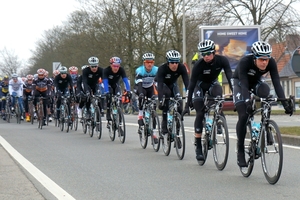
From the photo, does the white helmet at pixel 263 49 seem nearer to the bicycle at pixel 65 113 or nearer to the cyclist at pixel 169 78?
the cyclist at pixel 169 78

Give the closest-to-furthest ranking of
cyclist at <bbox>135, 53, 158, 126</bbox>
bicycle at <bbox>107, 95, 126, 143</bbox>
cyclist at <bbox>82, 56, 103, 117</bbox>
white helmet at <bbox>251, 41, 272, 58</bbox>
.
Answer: white helmet at <bbox>251, 41, 272, 58</bbox> < cyclist at <bbox>135, 53, 158, 126</bbox> < bicycle at <bbox>107, 95, 126, 143</bbox> < cyclist at <bbox>82, 56, 103, 117</bbox>

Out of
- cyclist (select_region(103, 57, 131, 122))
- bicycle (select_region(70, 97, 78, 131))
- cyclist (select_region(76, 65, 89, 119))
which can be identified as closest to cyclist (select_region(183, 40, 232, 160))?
cyclist (select_region(103, 57, 131, 122))

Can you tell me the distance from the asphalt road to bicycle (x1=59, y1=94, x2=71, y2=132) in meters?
5.12

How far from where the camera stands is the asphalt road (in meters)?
8.16

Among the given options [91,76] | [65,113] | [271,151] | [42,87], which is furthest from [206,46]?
[42,87]

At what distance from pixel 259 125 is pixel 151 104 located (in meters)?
4.60

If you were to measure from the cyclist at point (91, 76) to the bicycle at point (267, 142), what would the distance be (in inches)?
329

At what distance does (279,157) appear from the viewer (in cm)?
836

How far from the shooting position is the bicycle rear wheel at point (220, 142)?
32.6 feet

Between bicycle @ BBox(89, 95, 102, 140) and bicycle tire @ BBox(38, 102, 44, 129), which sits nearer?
bicycle @ BBox(89, 95, 102, 140)

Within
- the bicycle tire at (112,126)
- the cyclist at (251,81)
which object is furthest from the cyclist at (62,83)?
the cyclist at (251,81)

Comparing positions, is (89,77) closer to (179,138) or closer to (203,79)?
(179,138)

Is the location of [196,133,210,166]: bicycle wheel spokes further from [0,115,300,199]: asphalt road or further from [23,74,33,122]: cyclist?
[23,74,33,122]: cyclist

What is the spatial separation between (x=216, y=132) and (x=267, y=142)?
1643 millimetres
